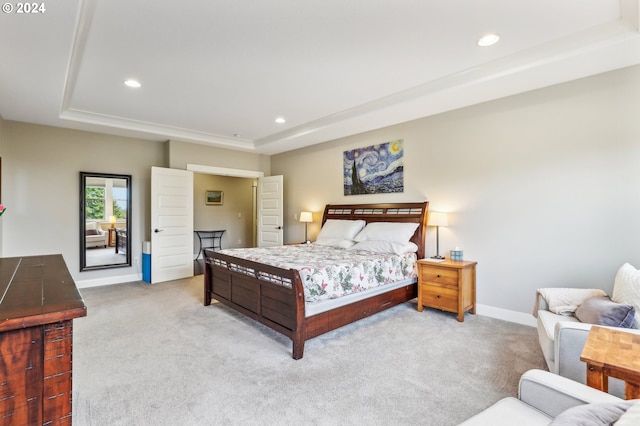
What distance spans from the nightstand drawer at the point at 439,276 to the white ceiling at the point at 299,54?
1.99 m

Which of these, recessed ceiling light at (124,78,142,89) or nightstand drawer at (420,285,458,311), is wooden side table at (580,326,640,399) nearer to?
nightstand drawer at (420,285,458,311)

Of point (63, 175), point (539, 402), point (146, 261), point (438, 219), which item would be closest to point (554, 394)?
point (539, 402)

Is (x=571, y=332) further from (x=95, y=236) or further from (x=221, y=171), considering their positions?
(x=95, y=236)

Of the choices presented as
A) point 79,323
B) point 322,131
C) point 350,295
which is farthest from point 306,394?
point 322,131

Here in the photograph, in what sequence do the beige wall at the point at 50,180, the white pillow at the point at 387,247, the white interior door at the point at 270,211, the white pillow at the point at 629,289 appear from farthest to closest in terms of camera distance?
the white interior door at the point at 270,211
the beige wall at the point at 50,180
the white pillow at the point at 387,247
the white pillow at the point at 629,289

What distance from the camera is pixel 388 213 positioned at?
466 centimetres

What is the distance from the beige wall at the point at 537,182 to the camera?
2863 millimetres

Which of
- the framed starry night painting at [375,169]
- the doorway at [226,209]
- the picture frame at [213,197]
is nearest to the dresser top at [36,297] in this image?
the framed starry night painting at [375,169]

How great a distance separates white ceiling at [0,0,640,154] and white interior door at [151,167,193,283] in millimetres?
1436

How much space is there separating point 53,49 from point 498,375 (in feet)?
14.5

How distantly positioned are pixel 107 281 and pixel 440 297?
5346mm

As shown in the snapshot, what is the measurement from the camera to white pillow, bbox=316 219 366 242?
4742 millimetres

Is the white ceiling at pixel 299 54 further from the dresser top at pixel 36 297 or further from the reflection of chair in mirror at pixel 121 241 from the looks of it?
the reflection of chair in mirror at pixel 121 241

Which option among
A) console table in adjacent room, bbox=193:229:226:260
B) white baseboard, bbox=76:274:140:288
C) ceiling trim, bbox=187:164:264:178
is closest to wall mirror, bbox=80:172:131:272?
white baseboard, bbox=76:274:140:288
